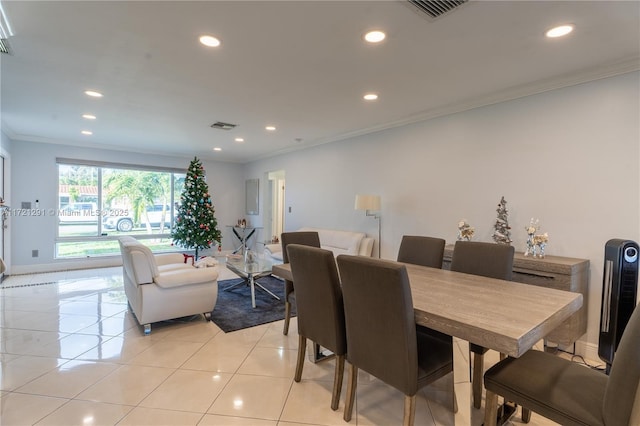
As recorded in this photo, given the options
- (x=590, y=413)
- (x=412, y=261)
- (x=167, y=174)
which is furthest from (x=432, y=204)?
(x=167, y=174)

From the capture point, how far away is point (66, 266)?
19.9 feet

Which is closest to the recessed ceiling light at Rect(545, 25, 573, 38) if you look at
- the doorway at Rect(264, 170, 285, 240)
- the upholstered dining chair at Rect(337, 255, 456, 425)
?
the upholstered dining chair at Rect(337, 255, 456, 425)

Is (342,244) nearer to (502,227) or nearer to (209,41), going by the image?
(502,227)

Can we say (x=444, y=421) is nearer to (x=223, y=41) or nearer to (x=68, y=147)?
(x=223, y=41)

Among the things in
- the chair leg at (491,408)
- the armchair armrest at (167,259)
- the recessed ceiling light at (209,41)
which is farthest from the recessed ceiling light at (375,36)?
the armchair armrest at (167,259)

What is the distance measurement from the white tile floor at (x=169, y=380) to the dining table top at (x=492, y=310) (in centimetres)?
38

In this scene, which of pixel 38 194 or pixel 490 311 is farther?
pixel 38 194

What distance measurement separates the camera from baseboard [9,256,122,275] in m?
5.61

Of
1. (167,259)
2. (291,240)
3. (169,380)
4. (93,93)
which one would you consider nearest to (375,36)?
(291,240)

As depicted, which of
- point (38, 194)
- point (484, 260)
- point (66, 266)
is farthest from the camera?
point (66, 266)

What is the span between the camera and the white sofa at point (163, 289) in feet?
10.1

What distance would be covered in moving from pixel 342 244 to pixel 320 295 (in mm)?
2928

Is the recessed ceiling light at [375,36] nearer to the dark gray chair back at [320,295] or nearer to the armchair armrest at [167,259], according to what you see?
the dark gray chair back at [320,295]

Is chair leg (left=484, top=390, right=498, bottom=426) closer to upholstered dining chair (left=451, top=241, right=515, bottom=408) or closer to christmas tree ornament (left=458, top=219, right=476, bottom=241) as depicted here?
upholstered dining chair (left=451, top=241, right=515, bottom=408)
